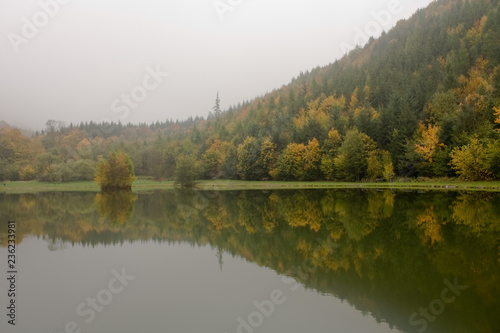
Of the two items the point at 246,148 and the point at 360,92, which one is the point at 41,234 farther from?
the point at 360,92

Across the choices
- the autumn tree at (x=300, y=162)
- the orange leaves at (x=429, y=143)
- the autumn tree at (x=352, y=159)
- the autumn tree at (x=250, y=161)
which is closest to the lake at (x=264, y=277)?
the orange leaves at (x=429, y=143)

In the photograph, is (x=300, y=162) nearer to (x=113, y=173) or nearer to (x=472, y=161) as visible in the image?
(x=472, y=161)

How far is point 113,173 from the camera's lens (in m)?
70.0

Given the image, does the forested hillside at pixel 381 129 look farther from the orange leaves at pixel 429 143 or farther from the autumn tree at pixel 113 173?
the autumn tree at pixel 113 173

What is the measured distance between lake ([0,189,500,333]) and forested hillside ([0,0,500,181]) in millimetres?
41002

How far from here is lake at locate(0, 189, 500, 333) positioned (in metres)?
9.22

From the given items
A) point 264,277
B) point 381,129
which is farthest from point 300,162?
point 264,277

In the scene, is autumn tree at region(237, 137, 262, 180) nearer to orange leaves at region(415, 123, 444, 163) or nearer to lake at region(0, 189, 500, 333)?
orange leaves at region(415, 123, 444, 163)

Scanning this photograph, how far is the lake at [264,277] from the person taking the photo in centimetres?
922

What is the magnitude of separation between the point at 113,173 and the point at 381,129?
55.0 m

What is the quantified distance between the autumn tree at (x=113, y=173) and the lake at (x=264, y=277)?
47432 mm

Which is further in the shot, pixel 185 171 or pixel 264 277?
pixel 185 171

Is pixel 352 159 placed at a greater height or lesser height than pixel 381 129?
lesser

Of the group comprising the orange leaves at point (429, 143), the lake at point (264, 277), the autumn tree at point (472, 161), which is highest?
the orange leaves at point (429, 143)
